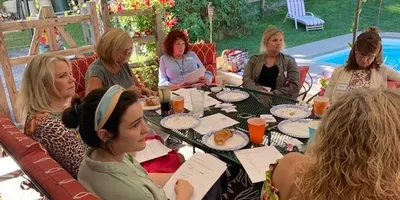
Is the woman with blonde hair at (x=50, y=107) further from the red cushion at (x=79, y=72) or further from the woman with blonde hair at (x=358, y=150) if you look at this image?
the red cushion at (x=79, y=72)

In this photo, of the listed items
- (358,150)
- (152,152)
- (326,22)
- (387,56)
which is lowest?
(387,56)

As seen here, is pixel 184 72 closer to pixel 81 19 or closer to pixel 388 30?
pixel 81 19

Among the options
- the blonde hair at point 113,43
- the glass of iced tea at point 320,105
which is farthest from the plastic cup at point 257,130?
the blonde hair at point 113,43

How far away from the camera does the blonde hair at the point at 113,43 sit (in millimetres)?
2725

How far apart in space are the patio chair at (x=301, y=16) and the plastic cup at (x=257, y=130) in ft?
28.5

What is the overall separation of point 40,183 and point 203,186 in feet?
2.31

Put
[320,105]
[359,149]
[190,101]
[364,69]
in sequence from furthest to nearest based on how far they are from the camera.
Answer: [364,69], [190,101], [320,105], [359,149]

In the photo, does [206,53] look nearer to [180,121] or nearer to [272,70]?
[272,70]

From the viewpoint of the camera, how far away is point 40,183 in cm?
118

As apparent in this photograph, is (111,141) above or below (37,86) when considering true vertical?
below

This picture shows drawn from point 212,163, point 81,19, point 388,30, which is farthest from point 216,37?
point 212,163

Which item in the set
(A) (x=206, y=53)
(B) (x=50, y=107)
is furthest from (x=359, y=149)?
(A) (x=206, y=53)

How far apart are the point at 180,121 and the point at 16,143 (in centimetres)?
101

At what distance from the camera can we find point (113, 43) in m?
2.72
